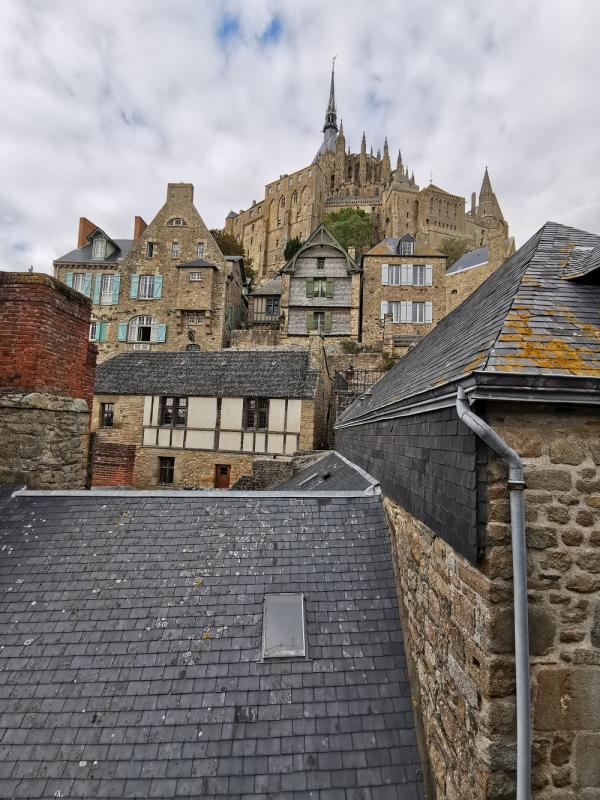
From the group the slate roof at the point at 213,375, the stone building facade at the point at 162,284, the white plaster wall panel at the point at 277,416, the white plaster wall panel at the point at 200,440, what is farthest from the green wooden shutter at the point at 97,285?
the white plaster wall panel at the point at 277,416

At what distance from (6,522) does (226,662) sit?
334 cm

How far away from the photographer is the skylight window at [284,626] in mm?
3768

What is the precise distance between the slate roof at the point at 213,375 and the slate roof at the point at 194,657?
11442 millimetres

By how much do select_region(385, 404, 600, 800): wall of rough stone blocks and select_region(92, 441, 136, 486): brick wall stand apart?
52.2 feet

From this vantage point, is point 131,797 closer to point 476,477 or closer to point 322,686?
point 322,686

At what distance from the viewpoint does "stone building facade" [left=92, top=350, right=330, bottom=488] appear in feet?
54.0

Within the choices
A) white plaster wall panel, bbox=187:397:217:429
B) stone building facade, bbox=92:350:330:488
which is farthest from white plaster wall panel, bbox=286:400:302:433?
white plaster wall panel, bbox=187:397:217:429

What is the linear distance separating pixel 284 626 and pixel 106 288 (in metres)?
31.7

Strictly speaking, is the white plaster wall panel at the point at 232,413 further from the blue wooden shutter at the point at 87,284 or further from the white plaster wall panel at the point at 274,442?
the blue wooden shutter at the point at 87,284

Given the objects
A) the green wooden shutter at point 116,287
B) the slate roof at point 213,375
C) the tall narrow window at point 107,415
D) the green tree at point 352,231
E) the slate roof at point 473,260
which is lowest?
the tall narrow window at point 107,415

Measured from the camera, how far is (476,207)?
266 ft

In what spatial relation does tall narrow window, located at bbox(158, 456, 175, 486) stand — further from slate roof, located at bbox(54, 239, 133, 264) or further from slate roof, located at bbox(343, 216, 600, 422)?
slate roof, located at bbox(54, 239, 133, 264)

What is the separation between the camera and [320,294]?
2848 centimetres

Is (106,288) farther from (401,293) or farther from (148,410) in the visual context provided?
(401,293)
